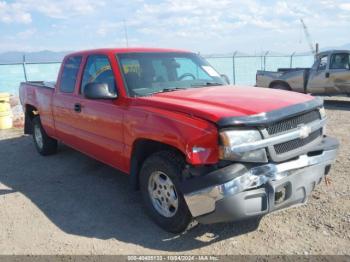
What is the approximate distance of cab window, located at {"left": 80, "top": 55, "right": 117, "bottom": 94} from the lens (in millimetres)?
4637

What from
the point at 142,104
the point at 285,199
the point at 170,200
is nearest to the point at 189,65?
the point at 142,104

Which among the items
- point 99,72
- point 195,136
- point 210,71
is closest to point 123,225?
point 195,136

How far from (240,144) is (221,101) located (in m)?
0.66

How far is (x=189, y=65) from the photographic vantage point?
529cm

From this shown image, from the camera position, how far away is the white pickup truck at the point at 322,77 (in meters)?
11.9

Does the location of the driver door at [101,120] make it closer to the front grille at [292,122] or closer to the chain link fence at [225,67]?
the front grille at [292,122]

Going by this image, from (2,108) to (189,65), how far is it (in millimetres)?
7195

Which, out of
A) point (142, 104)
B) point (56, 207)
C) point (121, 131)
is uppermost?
point (142, 104)

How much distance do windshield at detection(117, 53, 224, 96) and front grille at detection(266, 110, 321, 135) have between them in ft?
4.98

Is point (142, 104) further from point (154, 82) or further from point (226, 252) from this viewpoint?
point (226, 252)

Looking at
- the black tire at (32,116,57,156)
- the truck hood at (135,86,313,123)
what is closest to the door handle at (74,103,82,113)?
the truck hood at (135,86,313,123)

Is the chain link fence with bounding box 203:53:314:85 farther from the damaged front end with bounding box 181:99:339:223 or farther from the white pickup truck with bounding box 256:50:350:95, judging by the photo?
the damaged front end with bounding box 181:99:339:223

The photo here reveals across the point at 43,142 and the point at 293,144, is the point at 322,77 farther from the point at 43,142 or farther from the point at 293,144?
the point at 293,144

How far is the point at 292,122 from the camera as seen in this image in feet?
11.7
